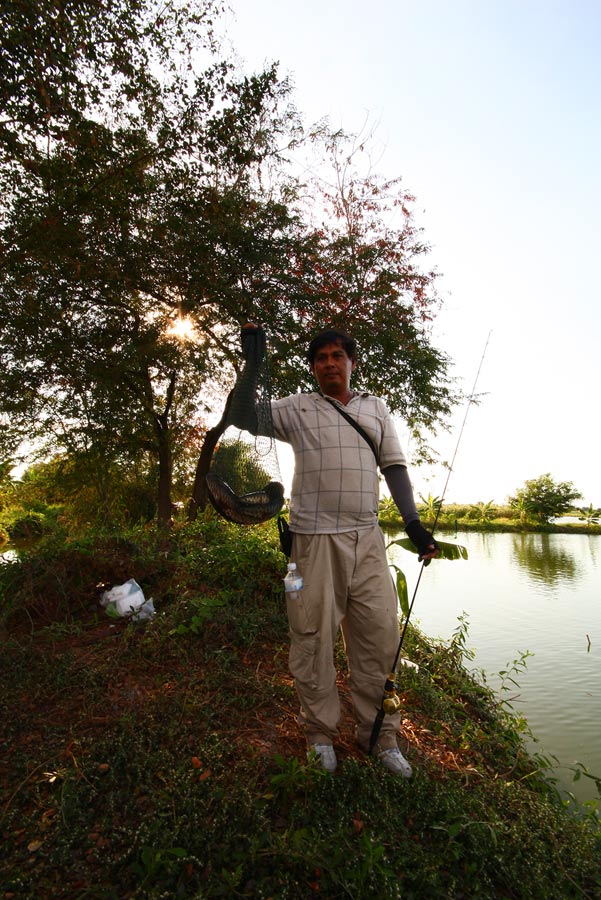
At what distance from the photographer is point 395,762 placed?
8.71 feet

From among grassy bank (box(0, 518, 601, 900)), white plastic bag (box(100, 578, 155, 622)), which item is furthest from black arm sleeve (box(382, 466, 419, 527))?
white plastic bag (box(100, 578, 155, 622))

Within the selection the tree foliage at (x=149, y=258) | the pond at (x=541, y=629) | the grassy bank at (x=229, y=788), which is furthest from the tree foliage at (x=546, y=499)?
the grassy bank at (x=229, y=788)

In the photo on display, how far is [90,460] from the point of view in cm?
936

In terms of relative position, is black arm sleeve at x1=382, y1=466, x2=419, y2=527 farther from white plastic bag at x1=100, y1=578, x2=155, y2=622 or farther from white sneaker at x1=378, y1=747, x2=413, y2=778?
white plastic bag at x1=100, y1=578, x2=155, y2=622

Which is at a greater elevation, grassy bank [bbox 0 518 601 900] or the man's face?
the man's face

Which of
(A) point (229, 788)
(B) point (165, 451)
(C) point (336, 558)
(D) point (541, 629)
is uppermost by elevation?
(B) point (165, 451)

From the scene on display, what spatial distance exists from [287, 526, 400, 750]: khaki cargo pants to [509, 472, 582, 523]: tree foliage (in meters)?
31.7

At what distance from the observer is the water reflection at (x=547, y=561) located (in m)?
12.8

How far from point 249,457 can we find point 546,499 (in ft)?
111

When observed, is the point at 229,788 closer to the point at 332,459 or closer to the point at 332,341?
the point at 332,459

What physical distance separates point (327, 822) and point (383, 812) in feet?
0.87

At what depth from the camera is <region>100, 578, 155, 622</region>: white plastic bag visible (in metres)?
4.41

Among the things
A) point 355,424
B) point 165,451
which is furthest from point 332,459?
point 165,451

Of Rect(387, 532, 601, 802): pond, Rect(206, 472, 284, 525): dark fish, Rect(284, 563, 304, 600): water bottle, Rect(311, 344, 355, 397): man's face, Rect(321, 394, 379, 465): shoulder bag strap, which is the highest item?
Rect(311, 344, 355, 397): man's face
